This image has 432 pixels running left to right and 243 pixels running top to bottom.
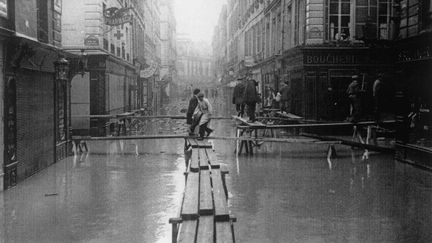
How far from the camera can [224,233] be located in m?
5.33

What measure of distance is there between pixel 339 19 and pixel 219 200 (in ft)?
55.8

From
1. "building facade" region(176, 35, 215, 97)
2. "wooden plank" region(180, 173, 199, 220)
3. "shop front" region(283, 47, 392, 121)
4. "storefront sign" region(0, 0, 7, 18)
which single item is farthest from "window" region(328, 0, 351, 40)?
"building facade" region(176, 35, 215, 97)

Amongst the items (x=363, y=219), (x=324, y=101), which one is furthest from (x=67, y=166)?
(x=324, y=101)

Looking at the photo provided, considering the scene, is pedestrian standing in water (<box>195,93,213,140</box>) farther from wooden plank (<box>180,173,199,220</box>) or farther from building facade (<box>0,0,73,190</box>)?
wooden plank (<box>180,173,199,220</box>)

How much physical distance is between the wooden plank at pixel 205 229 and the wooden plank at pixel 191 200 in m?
0.12

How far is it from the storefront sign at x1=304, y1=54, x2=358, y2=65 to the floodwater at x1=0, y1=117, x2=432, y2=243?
7.60 metres

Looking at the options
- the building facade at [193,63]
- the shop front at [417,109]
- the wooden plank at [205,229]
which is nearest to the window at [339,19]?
the shop front at [417,109]

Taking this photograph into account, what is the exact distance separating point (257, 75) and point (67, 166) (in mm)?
26146

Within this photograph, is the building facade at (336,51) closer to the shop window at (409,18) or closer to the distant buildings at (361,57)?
the distant buildings at (361,57)

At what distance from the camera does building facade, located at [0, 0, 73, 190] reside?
10.5 metres

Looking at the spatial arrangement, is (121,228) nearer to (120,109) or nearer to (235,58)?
(120,109)

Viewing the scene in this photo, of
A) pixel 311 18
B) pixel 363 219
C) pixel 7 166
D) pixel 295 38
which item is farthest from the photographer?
pixel 295 38

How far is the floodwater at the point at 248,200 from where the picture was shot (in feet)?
23.6

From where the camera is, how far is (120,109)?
28.3 m
